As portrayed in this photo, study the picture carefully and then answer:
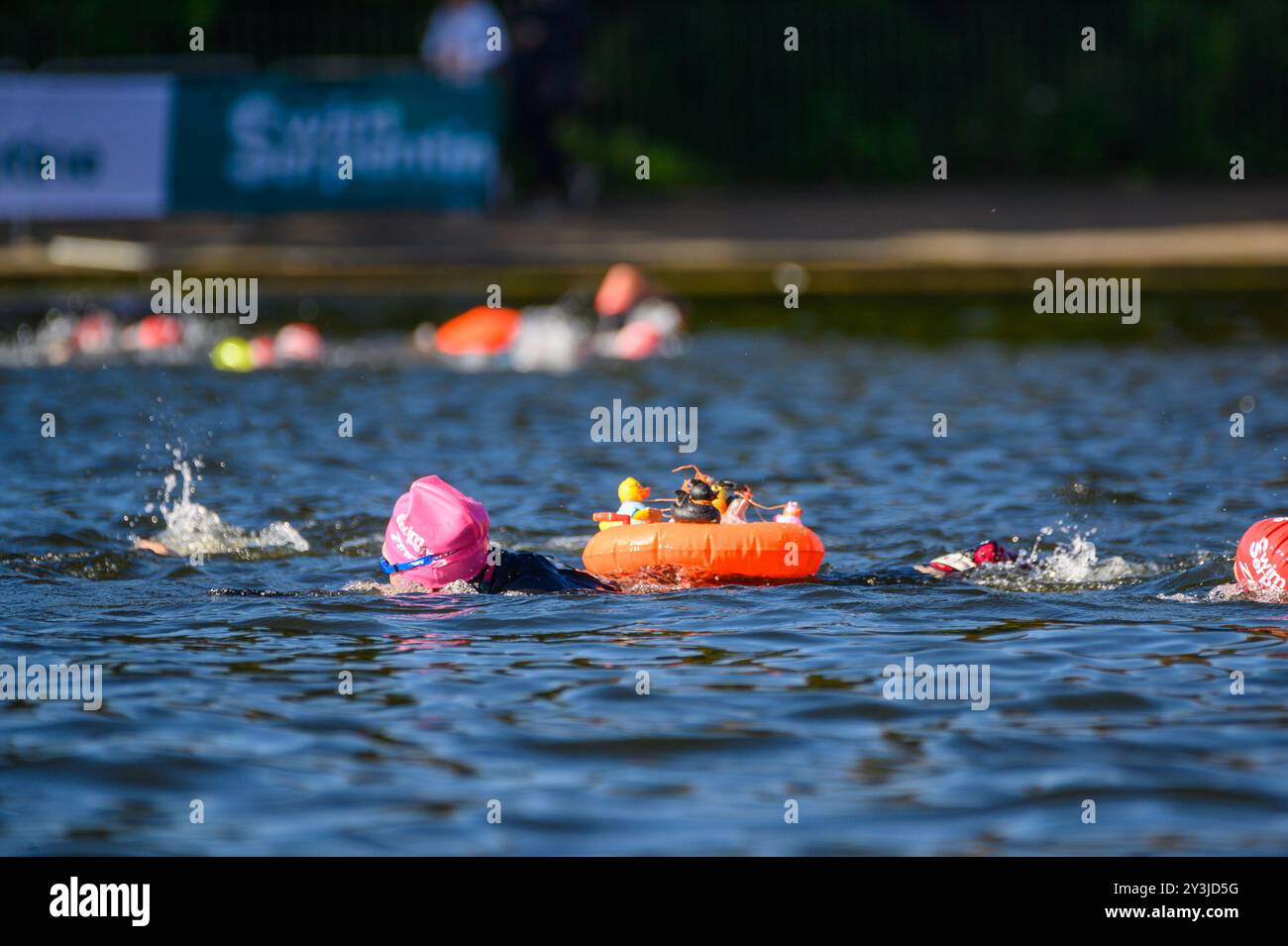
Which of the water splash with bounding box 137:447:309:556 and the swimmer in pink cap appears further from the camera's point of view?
the water splash with bounding box 137:447:309:556

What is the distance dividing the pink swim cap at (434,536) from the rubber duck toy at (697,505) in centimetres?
93

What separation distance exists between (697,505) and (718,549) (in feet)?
1.04

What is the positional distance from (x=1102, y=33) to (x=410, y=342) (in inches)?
665

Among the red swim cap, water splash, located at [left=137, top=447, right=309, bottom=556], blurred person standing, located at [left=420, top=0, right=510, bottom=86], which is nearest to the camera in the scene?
the red swim cap

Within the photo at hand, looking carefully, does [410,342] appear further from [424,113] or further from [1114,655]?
[1114,655]

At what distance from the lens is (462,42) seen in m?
25.5

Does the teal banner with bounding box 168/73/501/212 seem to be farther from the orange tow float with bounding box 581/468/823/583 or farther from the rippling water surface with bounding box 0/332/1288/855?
the orange tow float with bounding box 581/468/823/583

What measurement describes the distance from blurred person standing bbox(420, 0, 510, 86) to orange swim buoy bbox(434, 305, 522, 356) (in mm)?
7294

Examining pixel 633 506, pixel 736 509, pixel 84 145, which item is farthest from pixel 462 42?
pixel 736 509

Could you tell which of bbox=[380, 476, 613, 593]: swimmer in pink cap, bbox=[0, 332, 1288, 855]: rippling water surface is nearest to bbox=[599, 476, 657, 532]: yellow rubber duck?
bbox=[380, 476, 613, 593]: swimmer in pink cap

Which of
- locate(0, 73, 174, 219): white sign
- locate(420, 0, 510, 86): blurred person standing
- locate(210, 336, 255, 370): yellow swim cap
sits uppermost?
locate(420, 0, 510, 86): blurred person standing

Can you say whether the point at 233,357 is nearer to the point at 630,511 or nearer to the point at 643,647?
the point at 630,511

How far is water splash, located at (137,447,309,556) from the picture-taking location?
35.8 ft
